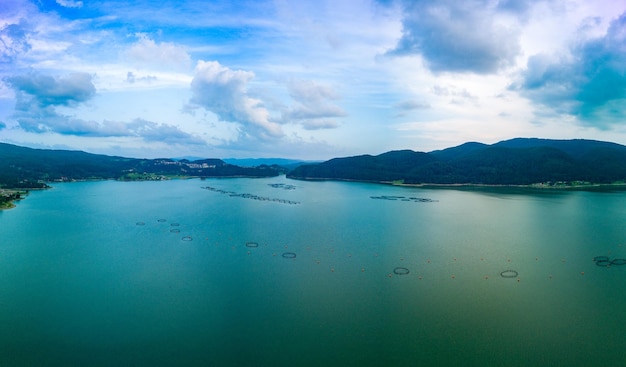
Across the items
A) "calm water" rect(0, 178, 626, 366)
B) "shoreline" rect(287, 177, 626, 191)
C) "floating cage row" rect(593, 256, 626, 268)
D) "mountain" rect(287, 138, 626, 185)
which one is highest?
"mountain" rect(287, 138, 626, 185)

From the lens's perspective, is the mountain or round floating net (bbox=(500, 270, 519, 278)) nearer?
round floating net (bbox=(500, 270, 519, 278))

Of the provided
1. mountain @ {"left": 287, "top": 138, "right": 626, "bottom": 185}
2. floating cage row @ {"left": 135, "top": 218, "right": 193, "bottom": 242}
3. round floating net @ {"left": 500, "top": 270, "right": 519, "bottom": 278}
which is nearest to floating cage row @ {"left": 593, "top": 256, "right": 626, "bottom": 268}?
round floating net @ {"left": 500, "top": 270, "right": 519, "bottom": 278}

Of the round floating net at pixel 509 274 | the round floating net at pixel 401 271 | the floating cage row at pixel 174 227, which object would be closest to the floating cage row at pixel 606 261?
the round floating net at pixel 509 274

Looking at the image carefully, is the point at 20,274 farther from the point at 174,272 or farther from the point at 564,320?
the point at 564,320

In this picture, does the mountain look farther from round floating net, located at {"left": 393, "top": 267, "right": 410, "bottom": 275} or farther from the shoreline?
round floating net, located at {"left": 393, "top": 267, "right": 410, "bottom": 275}

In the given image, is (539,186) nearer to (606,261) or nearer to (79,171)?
(606,261)

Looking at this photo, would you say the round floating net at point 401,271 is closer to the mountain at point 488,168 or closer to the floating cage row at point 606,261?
the floating cage row at point 606,261

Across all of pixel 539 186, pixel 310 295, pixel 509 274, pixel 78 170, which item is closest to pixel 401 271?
pixel 509 274
